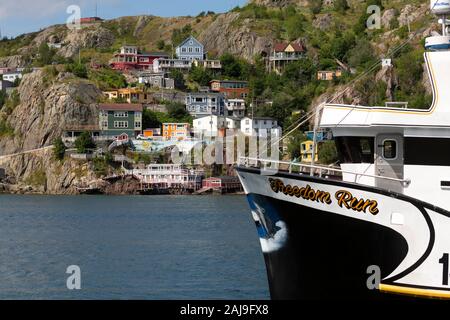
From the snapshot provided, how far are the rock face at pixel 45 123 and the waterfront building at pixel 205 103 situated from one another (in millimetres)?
14787

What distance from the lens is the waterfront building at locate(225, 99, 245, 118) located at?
538 feet

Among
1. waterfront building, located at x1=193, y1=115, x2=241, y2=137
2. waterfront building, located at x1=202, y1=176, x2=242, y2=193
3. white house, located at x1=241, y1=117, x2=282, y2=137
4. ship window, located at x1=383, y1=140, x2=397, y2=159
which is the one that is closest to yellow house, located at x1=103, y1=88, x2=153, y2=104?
waterfront building, located at x1=193, y1=115, x2=241, y2=137

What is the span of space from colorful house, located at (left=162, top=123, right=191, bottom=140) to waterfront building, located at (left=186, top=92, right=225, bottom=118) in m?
10.7

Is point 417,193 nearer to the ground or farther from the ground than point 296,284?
farther from the ground

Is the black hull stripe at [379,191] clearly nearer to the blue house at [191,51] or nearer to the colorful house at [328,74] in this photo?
the colorful house at [328,74]

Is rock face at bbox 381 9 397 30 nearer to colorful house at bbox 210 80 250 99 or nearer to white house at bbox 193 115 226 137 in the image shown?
colorful house at bbox 210 80 250 99

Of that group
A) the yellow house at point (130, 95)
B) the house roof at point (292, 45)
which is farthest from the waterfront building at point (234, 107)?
the house roof at point (292, 45)

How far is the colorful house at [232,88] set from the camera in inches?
6781

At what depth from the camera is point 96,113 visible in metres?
157

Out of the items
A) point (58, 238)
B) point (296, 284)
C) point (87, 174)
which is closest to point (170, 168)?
point (87, 174)

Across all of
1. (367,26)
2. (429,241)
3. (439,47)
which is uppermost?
(367,26)

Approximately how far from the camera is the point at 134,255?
48.8 m
